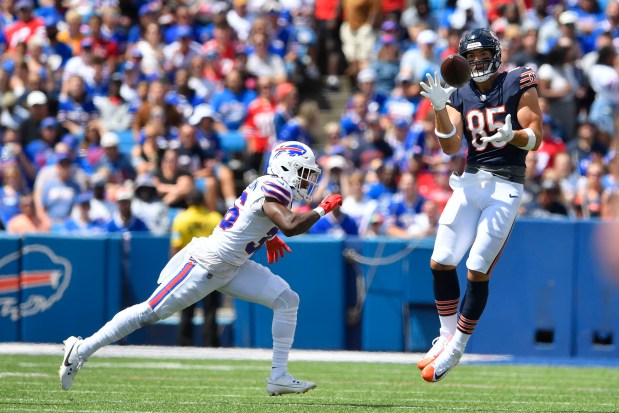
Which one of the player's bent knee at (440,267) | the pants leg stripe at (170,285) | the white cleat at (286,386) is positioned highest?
the player's bent knee at (440,267)

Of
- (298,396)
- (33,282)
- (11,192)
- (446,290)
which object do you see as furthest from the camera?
(11,192)

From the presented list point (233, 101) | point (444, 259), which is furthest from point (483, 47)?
point (233, 101)

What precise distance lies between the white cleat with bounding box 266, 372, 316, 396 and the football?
77.0 inches

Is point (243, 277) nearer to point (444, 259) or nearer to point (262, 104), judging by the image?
point (444, 259)

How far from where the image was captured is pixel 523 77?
7.39 metres

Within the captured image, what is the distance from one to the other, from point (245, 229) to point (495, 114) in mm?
1643

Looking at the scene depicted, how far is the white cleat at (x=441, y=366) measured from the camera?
7.31 metres

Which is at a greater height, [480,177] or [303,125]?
[303,125]

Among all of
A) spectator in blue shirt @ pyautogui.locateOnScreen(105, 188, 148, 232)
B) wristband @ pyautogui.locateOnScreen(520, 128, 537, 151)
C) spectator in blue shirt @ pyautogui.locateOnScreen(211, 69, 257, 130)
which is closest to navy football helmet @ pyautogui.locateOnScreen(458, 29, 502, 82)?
wristband @ pyautogui.locateOnScreen(520, 128, 537, 151)

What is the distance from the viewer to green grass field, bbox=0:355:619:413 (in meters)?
7.13

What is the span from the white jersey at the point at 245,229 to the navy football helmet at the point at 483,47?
1339 mm

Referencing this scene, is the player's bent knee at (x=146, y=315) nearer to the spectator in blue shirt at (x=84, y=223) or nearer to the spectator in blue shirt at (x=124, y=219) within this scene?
the spectator in blue shirt at (x=124, y=219)

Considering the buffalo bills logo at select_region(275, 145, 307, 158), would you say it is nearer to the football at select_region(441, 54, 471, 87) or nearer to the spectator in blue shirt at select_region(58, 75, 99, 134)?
the football at select_region(441, 54, 471, 87)

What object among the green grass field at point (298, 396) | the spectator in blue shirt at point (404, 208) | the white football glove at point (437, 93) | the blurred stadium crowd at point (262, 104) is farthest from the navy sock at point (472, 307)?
the spectator in blue shirt at point (404, 208)
